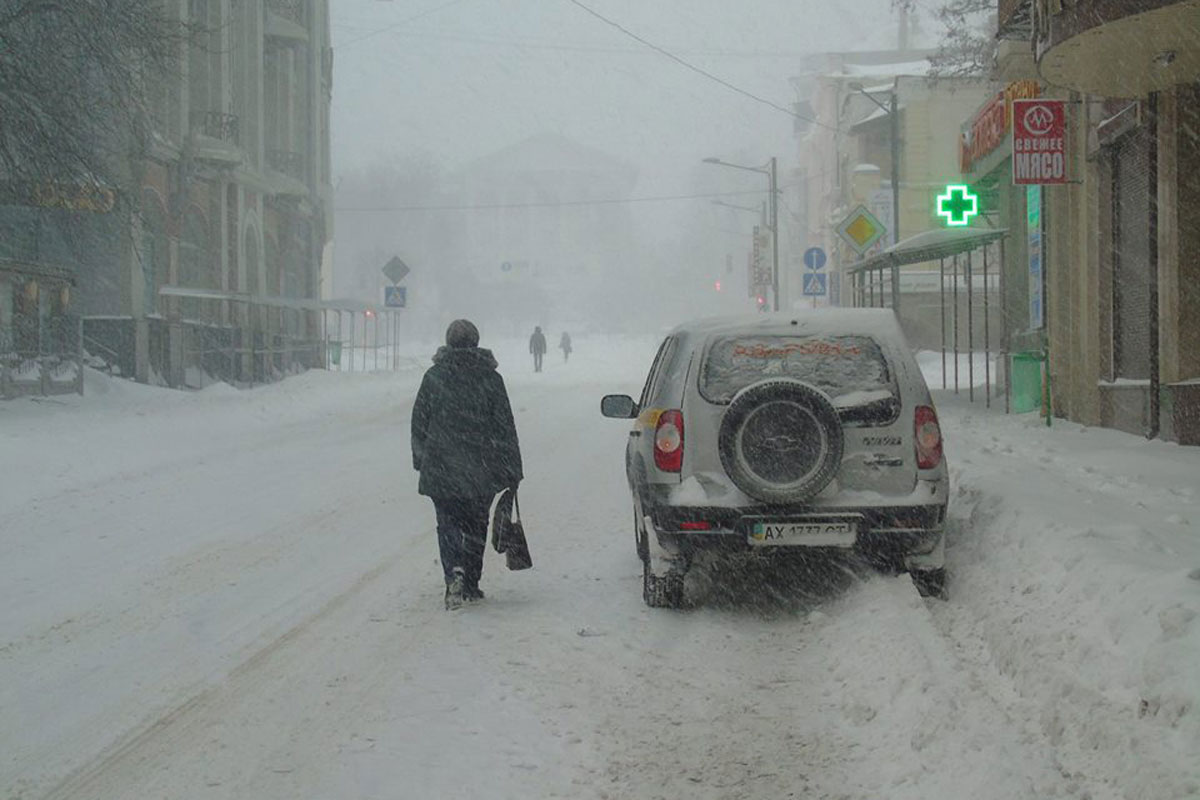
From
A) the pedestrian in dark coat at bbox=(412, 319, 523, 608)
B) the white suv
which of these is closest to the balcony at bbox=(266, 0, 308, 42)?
the pedestrian in dark coat at bbox=(412, 319, 523, 608)

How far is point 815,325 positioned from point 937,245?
12.2 meters

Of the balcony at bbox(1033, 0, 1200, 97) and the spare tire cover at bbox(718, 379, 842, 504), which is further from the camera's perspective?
the balcony at bbox(1033, 0, 1200, 97)

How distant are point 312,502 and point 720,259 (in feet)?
353

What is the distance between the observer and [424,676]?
5906 millimetres

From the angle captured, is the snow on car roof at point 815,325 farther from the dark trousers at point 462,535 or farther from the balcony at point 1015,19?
the balcony at point 1015,19

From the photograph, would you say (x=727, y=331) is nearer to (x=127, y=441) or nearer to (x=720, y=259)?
(x=127, y=441)

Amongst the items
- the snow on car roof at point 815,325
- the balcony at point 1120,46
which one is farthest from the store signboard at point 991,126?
the snow on car roof at point 815,325

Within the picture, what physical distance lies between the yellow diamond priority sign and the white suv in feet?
50.5

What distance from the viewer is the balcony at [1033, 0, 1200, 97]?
10.6 meters

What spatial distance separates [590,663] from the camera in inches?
242

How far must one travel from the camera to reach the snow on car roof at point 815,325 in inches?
288

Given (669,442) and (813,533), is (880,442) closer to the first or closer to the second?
(813,533)

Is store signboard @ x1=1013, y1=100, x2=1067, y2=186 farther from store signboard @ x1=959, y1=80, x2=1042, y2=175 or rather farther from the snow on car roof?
the snow on car roof

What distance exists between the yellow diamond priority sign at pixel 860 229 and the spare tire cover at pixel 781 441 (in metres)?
16.1
